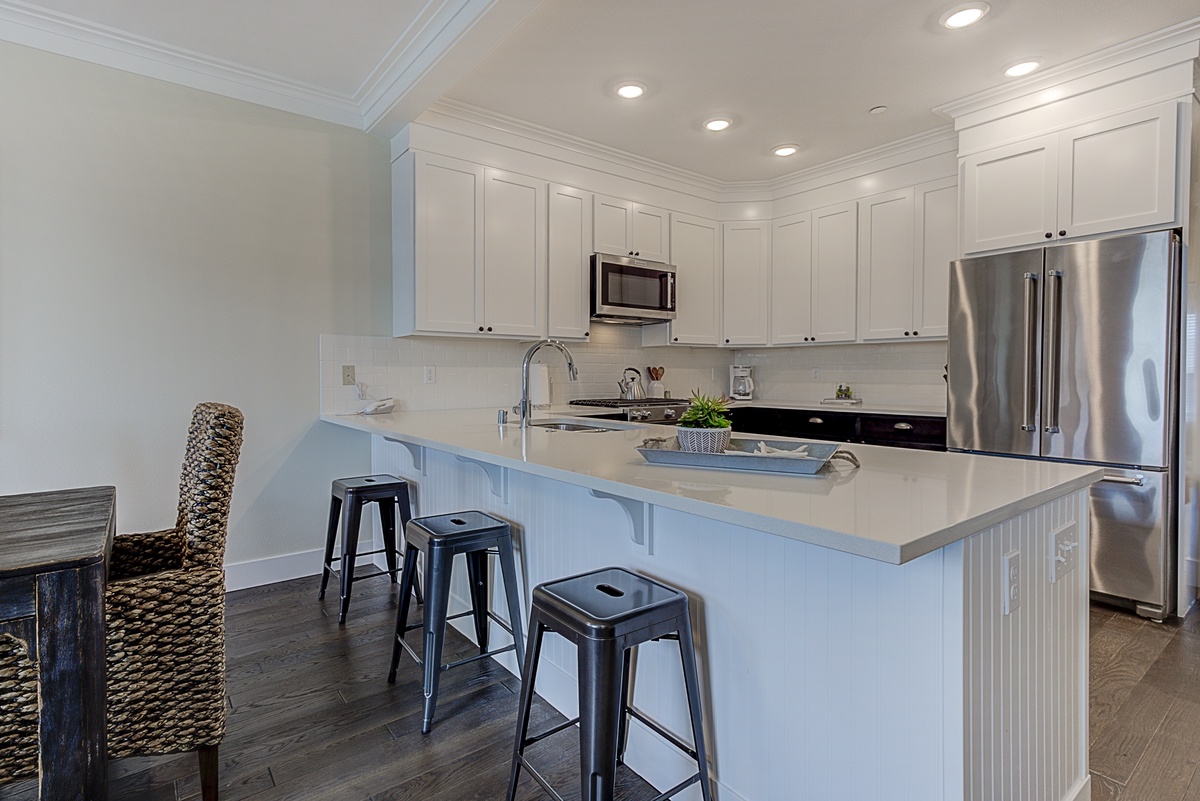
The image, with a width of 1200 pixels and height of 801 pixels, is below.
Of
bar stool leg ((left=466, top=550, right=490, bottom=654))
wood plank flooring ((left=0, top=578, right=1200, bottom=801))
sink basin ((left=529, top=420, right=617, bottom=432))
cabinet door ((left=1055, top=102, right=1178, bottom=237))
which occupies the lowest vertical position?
wood plank flooring ((left=0, top=578, right=1200, bottom=801))

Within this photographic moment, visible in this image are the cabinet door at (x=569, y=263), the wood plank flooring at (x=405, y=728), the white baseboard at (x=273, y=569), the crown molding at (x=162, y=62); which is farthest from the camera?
the cabinet door at (x=569, y=263)

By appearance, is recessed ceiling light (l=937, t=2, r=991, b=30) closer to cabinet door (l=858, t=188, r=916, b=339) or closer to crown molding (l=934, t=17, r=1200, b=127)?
crown molding (l=934, t=17, r=1200, b=127)

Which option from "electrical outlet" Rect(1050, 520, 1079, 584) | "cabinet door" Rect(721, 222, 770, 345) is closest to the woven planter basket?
"electrical outlet" Rect(1050, 520, 1079, 584)

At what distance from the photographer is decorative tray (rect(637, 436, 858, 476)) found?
1.36 metres

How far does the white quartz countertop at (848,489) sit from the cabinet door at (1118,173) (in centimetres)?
204

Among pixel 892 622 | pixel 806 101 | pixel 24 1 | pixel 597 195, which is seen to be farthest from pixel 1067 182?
pixel 24 1

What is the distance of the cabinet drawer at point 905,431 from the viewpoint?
11.4 ft

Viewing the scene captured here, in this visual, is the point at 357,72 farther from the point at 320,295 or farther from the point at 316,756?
the point at 316,756

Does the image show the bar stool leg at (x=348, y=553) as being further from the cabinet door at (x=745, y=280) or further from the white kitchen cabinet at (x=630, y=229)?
the cabinet door at (x=745, y=280)

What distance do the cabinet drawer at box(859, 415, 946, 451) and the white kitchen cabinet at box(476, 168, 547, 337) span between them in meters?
2.11

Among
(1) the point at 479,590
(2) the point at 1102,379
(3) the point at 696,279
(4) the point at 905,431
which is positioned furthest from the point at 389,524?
(2) the point at 1102,379

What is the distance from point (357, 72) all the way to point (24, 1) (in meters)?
1.25

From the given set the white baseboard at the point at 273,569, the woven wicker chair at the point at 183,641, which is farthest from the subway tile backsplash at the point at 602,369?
the woven wicker chair at the point at 183,641

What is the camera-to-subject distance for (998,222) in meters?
3.22
